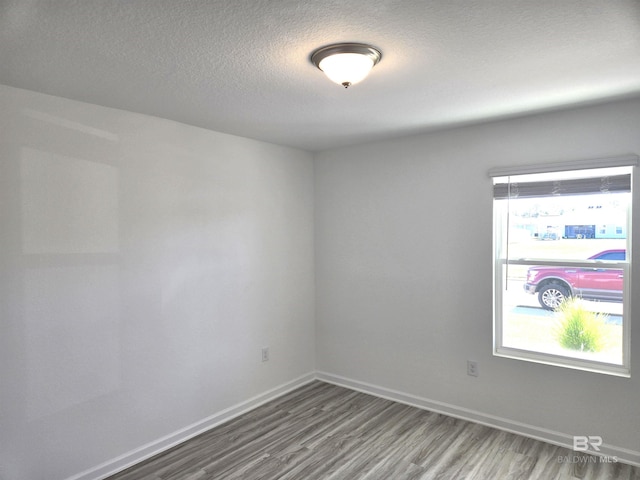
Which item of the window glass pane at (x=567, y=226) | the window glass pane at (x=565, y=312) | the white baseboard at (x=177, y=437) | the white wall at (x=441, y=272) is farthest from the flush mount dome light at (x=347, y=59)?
the white baseboard at (x=177, y=437)

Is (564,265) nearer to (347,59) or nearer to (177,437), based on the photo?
(347,59)

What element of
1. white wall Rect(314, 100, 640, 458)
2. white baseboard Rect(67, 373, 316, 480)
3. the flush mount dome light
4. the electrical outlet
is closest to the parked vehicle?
white wall Rect(314, 100, 640, 458)

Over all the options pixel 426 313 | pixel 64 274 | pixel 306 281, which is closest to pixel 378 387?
pixel 426 313

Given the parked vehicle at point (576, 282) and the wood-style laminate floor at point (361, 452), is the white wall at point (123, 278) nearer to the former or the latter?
the wood-style laminate floor at point (361, 452)

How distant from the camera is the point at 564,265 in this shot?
309cm

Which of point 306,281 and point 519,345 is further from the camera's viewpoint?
point 306,281

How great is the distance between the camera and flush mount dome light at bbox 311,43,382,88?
1.85 metres

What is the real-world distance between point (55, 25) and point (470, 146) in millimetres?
2837

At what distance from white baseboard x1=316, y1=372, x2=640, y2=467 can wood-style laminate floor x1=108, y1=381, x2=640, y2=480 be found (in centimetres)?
6

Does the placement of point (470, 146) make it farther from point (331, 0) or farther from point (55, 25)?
point (55, 25)

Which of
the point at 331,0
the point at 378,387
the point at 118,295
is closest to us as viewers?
the point at 331,0

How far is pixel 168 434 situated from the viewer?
10.1 feet

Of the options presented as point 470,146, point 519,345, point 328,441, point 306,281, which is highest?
point 470,146

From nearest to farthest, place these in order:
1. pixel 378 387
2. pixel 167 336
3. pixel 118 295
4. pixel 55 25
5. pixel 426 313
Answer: pixel 55 25 → pixel 118 295 → pixel 167 336 → pixel 426 313 → pixel 378 387
